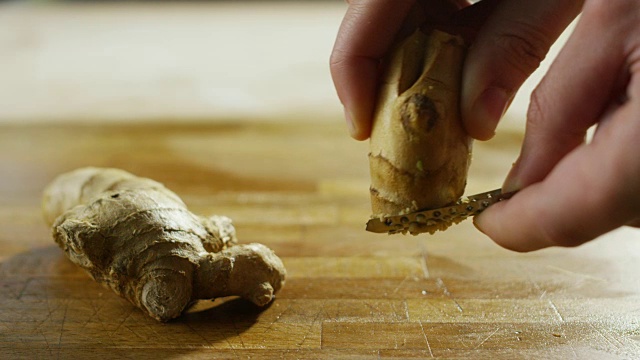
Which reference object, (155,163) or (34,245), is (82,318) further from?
(155,163)

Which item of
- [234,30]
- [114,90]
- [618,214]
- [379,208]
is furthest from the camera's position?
[234,30]

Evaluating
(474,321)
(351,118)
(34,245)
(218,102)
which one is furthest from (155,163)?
(474,321)

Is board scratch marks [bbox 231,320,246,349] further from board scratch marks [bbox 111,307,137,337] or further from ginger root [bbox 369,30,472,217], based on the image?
ginger root [bbox 369,30,472,217]

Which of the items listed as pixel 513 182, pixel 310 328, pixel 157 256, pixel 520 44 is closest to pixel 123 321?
pixel 157 256

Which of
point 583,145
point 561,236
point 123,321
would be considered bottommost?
point 123,321

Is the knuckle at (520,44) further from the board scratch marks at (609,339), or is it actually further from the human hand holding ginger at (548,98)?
the board scratch marks at (609,339)

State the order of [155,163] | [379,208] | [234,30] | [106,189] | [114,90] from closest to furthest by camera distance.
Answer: [379,208] → [106,189] → [155,163] → [114,90] → [234,30]

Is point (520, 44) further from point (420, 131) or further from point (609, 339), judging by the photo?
point (609, 339)
